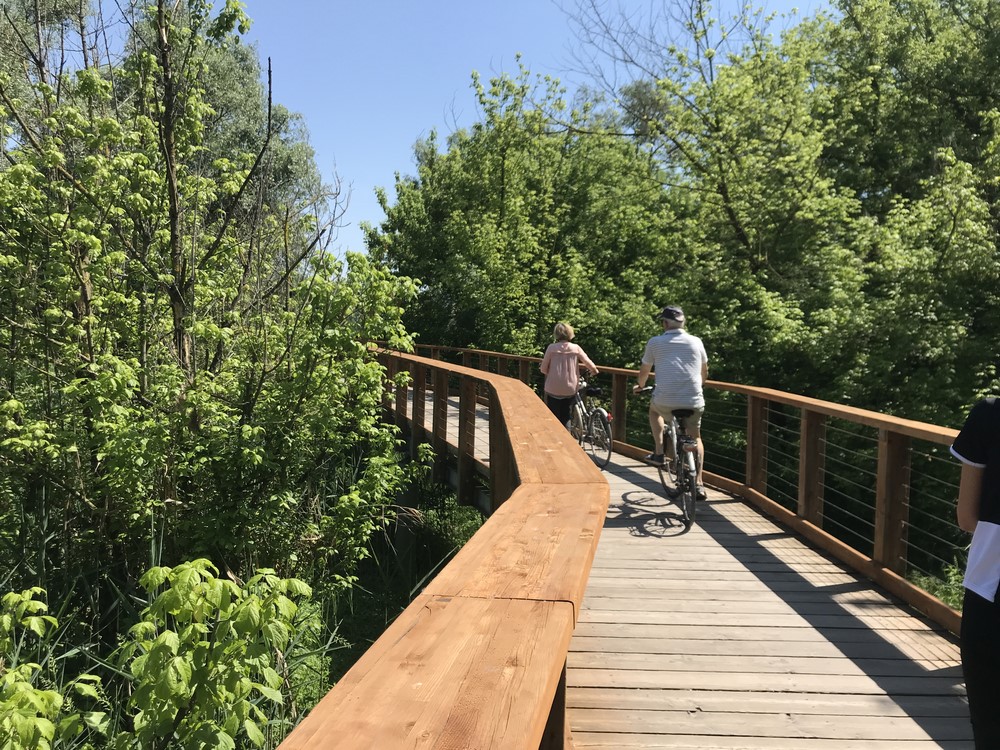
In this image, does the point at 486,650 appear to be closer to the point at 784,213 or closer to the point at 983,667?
the point at 983,667

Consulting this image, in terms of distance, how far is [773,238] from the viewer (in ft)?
58.8

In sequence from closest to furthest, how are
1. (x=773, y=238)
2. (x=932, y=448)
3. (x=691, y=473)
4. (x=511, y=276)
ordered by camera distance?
(x=691, y=473), (x=932, y=448), (x=773, y=238), (x=511, y=276)

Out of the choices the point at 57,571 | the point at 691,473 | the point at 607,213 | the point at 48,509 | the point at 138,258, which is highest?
the point at 607,213

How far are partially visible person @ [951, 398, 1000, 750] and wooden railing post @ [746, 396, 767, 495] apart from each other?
205 inches

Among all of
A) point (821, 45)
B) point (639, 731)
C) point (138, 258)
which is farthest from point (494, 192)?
point (639, 731)

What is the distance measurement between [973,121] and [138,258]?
19653 millimetres

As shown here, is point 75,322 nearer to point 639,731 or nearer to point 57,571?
point 57,571

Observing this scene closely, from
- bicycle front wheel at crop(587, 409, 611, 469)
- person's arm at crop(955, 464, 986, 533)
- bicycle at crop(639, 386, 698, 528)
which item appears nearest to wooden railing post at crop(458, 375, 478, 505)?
bicycle front wheel at crop(587, 409, 611, 469)

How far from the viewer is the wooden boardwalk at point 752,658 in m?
3.23

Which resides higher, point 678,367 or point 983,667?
point 678,367

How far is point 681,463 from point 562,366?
2.96 meters

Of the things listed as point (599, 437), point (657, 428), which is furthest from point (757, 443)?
point (599, 437)

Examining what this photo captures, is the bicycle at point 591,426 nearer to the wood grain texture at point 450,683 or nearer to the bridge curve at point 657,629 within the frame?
the bridge curve at point 657,629

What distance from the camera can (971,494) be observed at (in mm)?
2350
